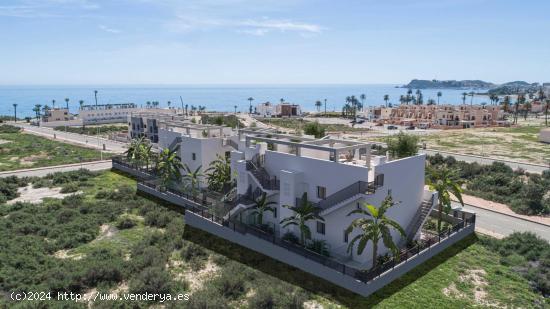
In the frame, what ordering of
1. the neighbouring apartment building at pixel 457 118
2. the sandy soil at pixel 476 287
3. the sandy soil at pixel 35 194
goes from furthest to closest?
1. the neighbouring apartment building at pixel 457 118
2. the sandy soil at pixel 35 194
3. the sandy soil at pixel 476 287

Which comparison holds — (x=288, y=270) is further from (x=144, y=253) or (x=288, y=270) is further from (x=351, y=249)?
(x=144, y=253)

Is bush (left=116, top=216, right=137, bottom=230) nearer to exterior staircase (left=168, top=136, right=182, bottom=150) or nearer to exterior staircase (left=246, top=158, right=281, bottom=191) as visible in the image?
exterior staircase (left=246, top=158, right=281, bottom=191)

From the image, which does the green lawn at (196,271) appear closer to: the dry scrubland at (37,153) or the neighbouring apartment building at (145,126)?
the dry scrubland at (37,153)

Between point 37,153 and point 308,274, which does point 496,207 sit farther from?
point 37,153

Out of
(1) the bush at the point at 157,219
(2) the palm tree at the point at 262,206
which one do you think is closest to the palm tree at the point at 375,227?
(2) the palm tree at the point at 262,206

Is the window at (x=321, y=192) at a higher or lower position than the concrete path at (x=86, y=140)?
higher

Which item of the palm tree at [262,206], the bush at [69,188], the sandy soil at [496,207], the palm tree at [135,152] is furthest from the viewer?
the palm tree at [135,152]

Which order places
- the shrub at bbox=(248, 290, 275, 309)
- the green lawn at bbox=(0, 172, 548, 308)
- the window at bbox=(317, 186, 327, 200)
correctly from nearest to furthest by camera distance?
the shrub at bbox=(248, 290, 275, 309)
the green lawn at bbox=(0, 172, 548, 308)
the window at bbox=(317, 186, 327, 200)

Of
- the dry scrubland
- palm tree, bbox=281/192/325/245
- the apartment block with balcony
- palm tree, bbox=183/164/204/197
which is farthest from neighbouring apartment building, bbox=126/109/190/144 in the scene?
palm tree, bbox=281/192/325/245
